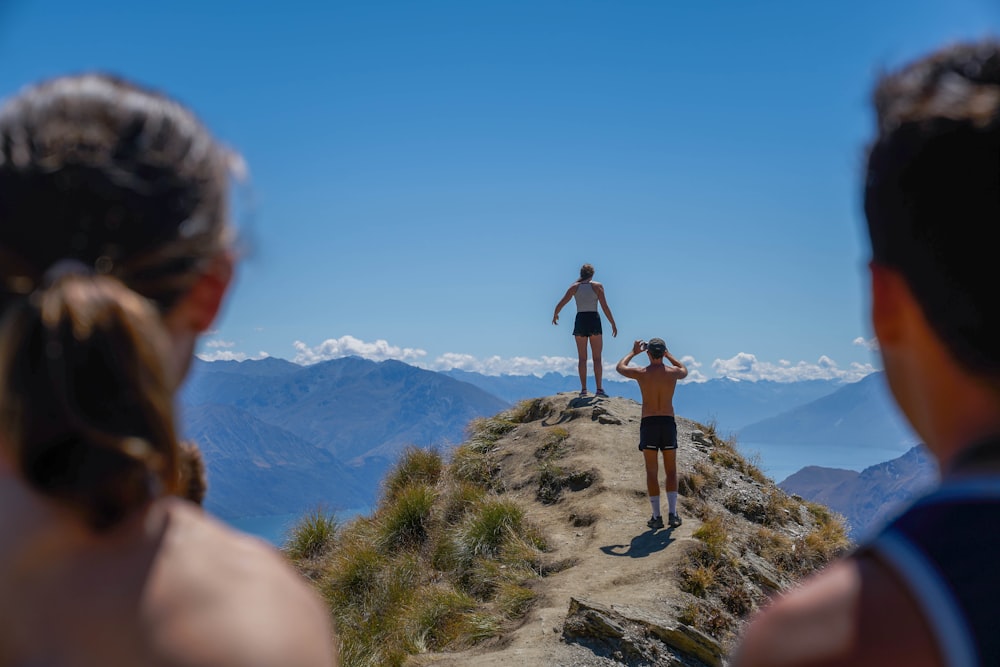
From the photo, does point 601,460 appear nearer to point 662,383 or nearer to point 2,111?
point 662,383

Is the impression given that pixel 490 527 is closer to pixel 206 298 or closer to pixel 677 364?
pixel 677 364

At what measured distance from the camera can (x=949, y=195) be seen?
1079 mm

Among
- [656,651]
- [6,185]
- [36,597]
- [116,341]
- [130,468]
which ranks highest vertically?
[6,185]

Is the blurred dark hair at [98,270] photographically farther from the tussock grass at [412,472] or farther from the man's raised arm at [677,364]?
the tussock grass at [412,472]

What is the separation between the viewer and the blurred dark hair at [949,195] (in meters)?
1.07

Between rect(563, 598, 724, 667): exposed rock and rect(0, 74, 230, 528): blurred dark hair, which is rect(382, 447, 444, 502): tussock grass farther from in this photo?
rect(0, 74, 230, 528): blurred dark hair

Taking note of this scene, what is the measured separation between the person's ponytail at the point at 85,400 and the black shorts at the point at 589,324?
1308 centimetres

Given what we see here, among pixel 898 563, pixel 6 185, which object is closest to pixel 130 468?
pixel 6 185

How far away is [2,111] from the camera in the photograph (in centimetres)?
127

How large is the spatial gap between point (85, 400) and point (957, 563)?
3.69ft

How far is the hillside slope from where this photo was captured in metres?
7.65

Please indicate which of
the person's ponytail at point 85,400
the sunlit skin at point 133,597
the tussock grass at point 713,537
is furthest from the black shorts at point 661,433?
the person's ponytail at point 85,400

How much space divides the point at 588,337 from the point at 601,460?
2.29m

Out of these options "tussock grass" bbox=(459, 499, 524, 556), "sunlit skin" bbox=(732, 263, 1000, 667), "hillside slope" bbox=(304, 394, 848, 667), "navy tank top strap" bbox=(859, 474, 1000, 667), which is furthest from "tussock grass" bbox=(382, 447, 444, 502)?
"navy tank top strap" bbox=(859, 474, 1000, 667)
